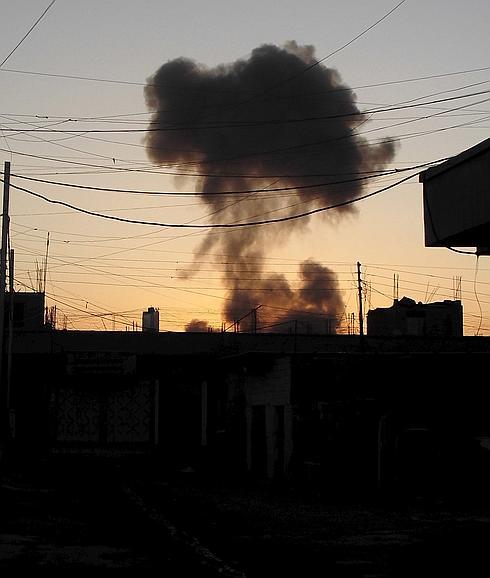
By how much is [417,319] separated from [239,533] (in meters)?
63.4

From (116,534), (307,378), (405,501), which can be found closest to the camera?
(116,534)

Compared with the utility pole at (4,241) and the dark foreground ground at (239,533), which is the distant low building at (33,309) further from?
the dark foreground ground at (239,533)

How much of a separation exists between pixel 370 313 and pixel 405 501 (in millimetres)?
62788

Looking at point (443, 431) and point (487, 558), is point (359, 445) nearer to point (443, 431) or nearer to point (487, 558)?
point (443, 431)

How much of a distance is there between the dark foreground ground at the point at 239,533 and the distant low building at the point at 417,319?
168 ft

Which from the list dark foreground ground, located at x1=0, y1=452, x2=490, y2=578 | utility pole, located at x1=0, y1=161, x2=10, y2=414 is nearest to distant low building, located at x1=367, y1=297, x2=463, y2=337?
utility pole, located at x1=0, y1=161, x2=10, y2=414

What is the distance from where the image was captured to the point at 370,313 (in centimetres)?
8606

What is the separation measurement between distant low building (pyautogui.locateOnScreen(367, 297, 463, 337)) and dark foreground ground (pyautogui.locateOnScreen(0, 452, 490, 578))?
51.1 metres

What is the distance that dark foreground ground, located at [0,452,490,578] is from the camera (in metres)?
13.4

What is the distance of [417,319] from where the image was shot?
79.6 metres

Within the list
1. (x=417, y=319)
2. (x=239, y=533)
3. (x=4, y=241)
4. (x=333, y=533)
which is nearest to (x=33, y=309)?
(x=417, y=319)

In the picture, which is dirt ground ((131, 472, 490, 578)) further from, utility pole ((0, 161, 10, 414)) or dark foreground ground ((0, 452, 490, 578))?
utility pole ((0, 161, 10, 414))

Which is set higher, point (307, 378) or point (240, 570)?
point (307, 378)

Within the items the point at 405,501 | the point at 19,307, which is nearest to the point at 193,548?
the point at 405,501
